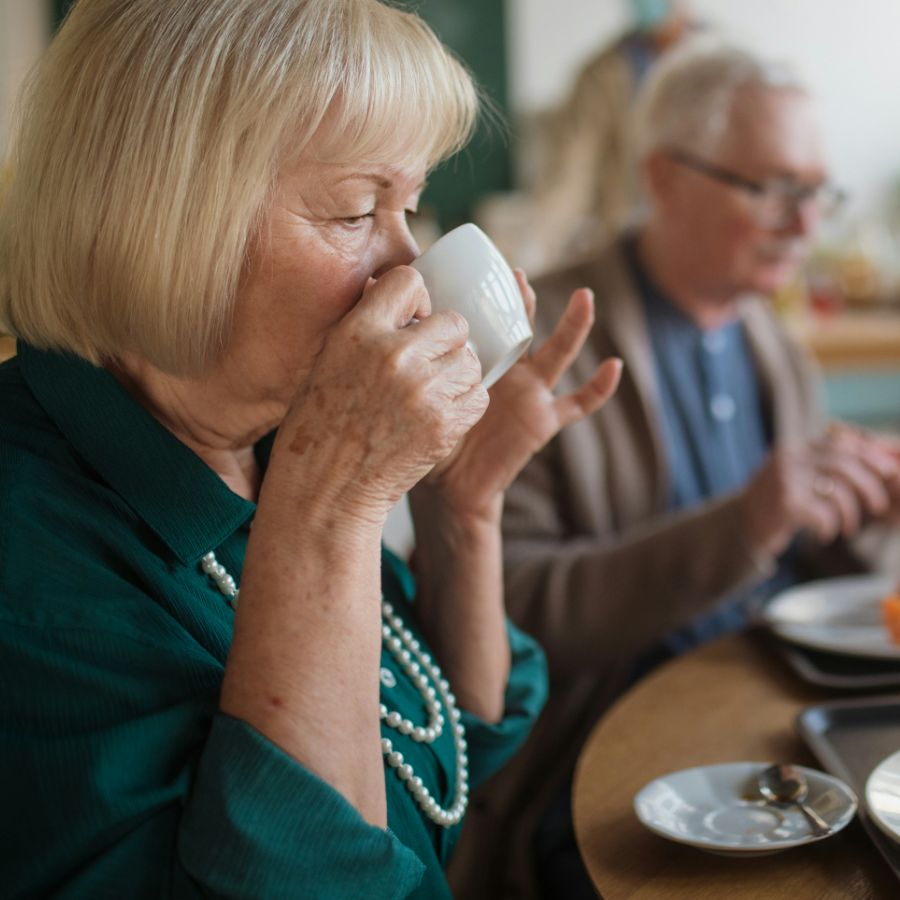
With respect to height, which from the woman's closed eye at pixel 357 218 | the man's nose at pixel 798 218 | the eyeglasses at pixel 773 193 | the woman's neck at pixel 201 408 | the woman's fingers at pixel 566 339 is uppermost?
the woman's closed eye at pixel 357 218

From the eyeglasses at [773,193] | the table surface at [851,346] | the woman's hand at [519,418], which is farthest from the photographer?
the table surface at [851,346]

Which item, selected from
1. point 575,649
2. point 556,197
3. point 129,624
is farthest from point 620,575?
point 556,197

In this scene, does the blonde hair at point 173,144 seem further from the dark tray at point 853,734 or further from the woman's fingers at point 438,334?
the dark tray at point 853,734

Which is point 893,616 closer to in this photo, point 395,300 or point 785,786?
point 785,786

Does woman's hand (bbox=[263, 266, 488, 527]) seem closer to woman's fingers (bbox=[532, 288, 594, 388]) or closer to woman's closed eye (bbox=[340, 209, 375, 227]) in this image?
woman's closed eye (bbox=[340, 209, 375, 227])

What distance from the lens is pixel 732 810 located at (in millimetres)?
874

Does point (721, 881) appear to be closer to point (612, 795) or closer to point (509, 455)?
point (612, 795)

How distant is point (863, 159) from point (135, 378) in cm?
433

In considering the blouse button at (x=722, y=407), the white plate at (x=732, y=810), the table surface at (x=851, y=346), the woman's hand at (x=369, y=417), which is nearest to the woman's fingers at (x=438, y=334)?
the woman's hand at (x=369, y=417)

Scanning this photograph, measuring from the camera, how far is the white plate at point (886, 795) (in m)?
0.79

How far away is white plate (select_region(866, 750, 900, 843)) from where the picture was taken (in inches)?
31.3

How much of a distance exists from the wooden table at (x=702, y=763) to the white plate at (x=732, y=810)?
0.06ft

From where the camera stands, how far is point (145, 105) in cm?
80

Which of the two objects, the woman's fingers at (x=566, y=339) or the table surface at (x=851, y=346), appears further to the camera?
the table surface at (x=851, y=346)
